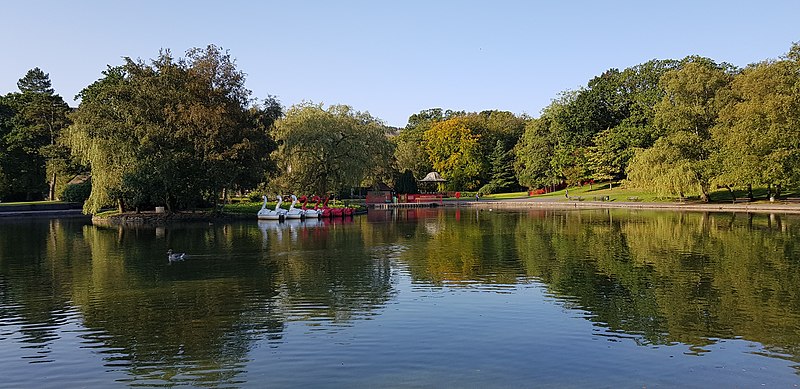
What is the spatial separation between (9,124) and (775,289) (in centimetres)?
6413

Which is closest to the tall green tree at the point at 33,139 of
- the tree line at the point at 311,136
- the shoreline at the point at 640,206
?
the tree line at the point at 311,136

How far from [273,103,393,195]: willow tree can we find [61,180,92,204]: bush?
17.2 metres

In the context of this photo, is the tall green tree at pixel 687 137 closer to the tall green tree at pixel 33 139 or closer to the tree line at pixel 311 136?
the tree line at pixel 311 136

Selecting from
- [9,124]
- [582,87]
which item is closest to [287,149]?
[9,124]

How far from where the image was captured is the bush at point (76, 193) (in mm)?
52281

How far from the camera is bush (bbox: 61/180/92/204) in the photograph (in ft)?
172

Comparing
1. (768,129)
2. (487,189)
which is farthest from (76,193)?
(768,129)

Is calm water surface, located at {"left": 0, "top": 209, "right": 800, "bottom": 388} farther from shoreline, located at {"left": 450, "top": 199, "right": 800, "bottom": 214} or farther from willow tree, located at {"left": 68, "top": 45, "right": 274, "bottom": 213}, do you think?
shoreline, located at {"left": 450, "top": 199, "right": 800, "bottom": 214}

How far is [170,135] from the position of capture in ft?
127

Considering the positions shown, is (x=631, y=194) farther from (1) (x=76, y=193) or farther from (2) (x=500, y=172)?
(1) (x=76, y=193)

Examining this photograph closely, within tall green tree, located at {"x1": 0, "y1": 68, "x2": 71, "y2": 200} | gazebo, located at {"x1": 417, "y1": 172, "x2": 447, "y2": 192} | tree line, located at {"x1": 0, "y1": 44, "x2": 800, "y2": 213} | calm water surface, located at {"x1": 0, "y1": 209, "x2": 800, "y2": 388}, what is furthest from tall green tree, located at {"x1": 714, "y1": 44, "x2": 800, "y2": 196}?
tall green tree, located at {"x1": 0, "y1": 68, "x2": 71, "y2": 200}

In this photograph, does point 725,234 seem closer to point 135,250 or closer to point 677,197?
point 135,250

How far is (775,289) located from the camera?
1338cm

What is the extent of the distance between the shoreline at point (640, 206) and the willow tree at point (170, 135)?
79.7 feet
